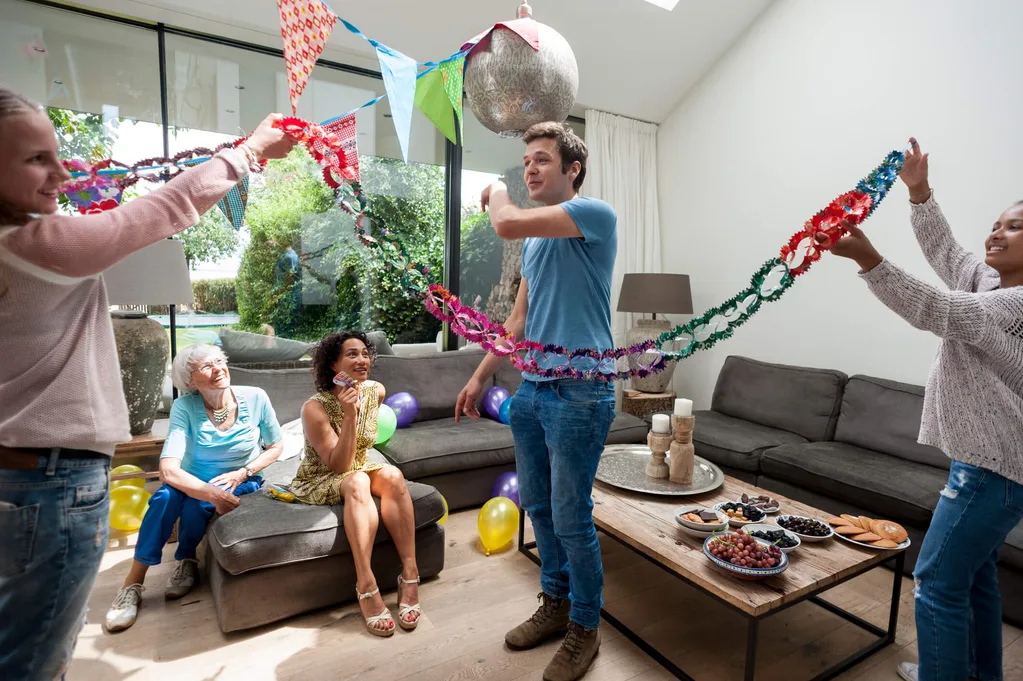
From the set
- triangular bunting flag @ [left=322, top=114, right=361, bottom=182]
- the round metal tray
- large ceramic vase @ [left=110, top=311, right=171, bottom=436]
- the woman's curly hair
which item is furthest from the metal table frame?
large ceramic vase @ [left=110, top=311, right=171, bottom=436]

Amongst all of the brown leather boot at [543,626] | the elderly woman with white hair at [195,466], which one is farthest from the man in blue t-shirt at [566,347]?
the elderly woman with white hair at [195,466]

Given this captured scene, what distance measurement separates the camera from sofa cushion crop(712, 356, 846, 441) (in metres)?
3.50

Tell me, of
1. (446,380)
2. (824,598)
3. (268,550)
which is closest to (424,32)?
(446,380)

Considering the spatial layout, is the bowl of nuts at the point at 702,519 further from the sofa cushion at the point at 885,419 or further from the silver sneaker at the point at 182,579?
the silver sneaker at the point at 182,579

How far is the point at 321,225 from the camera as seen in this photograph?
12.8 ft

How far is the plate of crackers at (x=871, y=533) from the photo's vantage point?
2020 mm

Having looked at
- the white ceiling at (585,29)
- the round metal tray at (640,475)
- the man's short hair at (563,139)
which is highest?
the white ceiling at (585,29)

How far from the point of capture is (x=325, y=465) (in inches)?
92.4

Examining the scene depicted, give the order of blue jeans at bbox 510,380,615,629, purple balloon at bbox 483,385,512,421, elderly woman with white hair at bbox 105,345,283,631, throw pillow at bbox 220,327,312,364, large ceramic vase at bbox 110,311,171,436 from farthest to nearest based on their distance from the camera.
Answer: purple balloon at bbox 483,385,512,421 → throw pillow at bbox 220,327,312,364 → large ceramic vase at bbox 110,311,171,436 → elderly woman with white hair at bbox 105,345,283,631 → blue jeans at bbox 510,380,615,629

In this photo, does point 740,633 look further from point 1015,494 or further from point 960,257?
point 960,257

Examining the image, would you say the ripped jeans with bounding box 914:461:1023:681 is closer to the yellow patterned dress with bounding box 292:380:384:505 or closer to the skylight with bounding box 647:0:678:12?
the yellow patterned dress with bounding box 292:380:384:505

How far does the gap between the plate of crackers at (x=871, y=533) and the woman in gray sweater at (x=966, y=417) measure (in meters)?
0.37

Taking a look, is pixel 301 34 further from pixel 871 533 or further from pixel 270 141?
pixel 871 533

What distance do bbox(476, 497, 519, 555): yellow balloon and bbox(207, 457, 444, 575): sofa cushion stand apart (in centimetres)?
51
